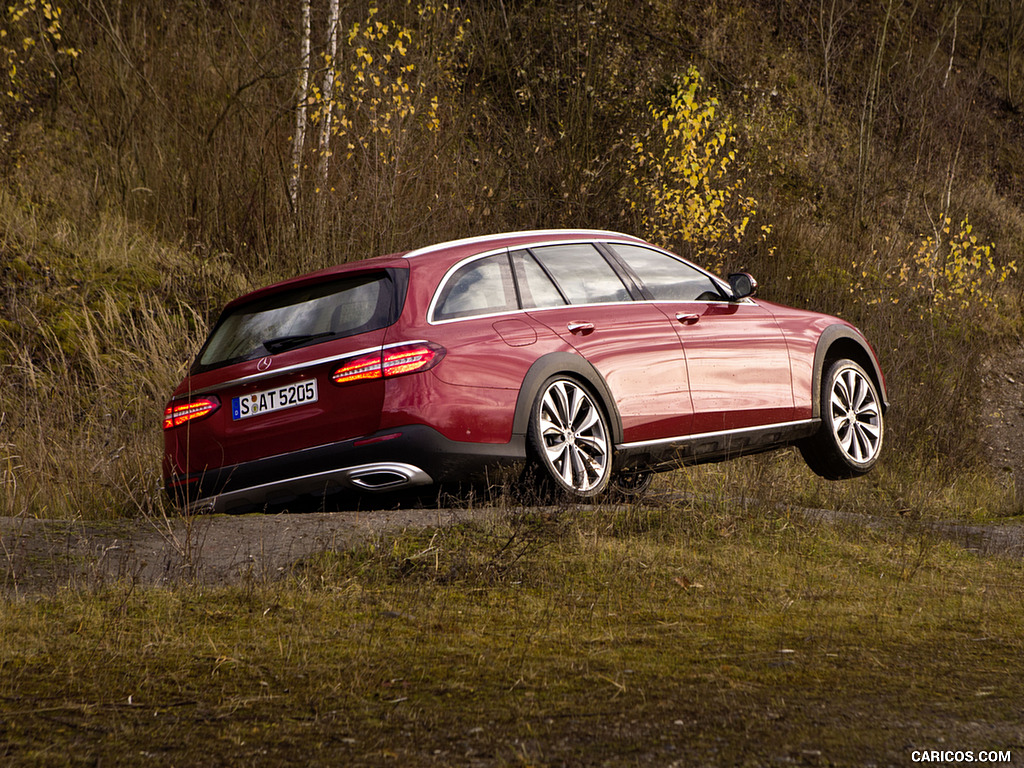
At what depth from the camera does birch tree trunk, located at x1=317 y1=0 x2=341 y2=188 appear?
1377 cm

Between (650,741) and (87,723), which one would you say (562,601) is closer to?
(650,741)

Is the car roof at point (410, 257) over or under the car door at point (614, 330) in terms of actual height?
over

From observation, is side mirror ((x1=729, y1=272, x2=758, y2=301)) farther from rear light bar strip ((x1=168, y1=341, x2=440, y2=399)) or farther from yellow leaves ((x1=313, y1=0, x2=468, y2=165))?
yellow leaves ((x1=313, y1=0, x2=468, y2=165))

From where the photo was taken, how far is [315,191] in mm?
13500

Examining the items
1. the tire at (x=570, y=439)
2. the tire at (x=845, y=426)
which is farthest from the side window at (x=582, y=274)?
the tire at (x=845, y=426)

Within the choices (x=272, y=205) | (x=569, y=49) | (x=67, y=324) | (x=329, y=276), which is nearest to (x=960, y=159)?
(x=569, y=49)

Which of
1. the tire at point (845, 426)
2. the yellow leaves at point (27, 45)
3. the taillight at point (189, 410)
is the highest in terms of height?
the yellow leaves at point (27, 45)

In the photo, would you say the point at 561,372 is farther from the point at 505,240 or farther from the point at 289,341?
the point at 289,341

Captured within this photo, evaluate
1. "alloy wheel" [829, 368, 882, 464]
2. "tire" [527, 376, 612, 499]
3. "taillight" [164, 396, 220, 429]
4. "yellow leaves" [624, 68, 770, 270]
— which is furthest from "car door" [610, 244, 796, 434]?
"yellow leaves" [624, 68, 770, 270]

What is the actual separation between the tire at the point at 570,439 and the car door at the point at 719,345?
0.93m

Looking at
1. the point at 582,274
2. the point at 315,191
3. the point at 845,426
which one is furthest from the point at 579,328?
the point at 315,191

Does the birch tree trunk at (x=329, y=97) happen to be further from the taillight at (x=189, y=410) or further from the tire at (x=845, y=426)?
the taillight at (x=189, y=410)

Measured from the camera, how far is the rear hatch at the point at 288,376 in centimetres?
596

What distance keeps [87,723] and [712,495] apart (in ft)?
17.7
